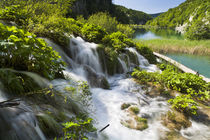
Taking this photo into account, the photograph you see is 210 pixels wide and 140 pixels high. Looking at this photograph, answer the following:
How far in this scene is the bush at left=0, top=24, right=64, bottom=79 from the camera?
2.81 metres

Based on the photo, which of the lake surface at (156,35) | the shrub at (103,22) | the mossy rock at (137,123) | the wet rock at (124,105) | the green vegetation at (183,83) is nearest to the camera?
the mossy rock at (137,123)

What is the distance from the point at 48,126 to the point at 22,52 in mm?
1627

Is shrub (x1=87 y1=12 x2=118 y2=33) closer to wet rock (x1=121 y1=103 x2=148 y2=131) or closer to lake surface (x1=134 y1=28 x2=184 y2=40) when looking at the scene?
lake surface (x1=134 y1=28 x2=184 y2=40)

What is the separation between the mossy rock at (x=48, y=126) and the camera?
2459 mm

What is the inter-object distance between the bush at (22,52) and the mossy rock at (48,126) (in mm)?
1239

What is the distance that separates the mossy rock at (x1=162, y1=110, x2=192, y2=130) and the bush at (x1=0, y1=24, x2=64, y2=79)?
3.88 meters

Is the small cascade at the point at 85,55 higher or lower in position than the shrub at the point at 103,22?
lower

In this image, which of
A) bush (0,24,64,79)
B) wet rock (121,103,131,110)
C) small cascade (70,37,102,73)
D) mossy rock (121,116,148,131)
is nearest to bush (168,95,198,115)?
mossy rock (121,116,148,131)

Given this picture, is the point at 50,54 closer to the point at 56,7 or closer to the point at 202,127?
the point at 202,127

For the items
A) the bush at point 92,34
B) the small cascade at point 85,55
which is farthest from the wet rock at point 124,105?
the bush at point 92,34

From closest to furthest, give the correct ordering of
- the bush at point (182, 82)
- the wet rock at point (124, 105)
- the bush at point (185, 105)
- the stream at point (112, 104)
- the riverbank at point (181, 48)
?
the stream at point (112, 104), the bush at point (185, 105), the wet rock at point (124, 105), the bush at point (182, 82), the riverbank at point (181, 48)

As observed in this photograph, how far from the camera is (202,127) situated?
443 cm

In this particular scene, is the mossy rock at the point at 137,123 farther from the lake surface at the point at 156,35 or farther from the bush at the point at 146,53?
the lake surface at the point at 156,35

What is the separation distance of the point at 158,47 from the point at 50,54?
17301 mm
